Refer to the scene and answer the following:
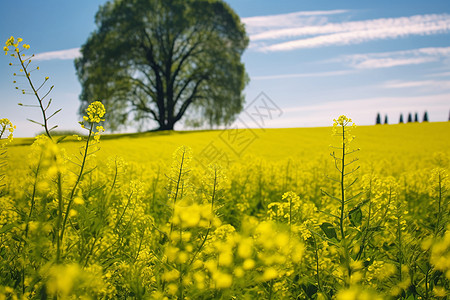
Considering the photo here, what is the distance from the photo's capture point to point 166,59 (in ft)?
100

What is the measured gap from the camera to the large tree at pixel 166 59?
27297mm

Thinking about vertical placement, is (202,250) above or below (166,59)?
below

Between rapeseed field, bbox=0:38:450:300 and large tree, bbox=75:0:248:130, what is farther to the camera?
large tree, bbox=75:0:248:130

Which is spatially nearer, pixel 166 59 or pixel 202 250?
pixel 202 250

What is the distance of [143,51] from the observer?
29.4 meters

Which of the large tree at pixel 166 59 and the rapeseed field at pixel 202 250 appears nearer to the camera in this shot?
the rapeseed field at pixel 202 250

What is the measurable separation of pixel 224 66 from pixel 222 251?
27.9 meters

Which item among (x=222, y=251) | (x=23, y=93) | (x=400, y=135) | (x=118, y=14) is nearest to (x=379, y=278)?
(x=222, y=251)

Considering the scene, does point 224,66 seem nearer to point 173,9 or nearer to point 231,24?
point 231,24

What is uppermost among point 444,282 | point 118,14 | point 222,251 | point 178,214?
point 118,14

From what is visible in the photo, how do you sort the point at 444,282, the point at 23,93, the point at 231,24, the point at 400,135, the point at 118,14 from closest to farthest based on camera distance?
1. the point at 23,93
2. the point at 444,282
3. the point at 400,135
4. the point at 118,14
5. the point at 231,24

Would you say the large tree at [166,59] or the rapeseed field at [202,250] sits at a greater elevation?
the large tree at [166,59]

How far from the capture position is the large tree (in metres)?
27.3

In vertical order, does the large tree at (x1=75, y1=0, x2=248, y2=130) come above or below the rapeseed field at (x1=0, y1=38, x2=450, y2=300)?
above
